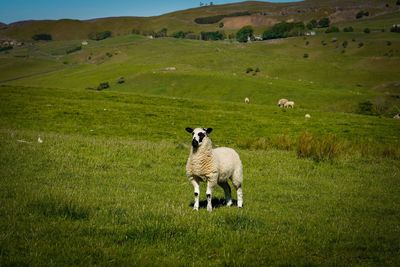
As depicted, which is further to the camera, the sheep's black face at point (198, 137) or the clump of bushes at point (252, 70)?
the clump of bushes at point (252, 70)

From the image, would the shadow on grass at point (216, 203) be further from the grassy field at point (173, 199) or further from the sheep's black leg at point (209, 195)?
the sheep's black leg at point (209, 195)

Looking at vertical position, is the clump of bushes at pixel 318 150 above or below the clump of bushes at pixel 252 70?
below

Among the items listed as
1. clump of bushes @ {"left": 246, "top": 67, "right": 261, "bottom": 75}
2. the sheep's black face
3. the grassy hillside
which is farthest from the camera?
clump of bushes @ {"left": 246, "top": 67, "right": 261, "bottom": 75}

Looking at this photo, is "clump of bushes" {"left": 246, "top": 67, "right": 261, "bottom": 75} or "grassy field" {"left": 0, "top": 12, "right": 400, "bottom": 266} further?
"clump of bushes" {"left": 246, "top": 67, "right": 261, "bottom": 75}

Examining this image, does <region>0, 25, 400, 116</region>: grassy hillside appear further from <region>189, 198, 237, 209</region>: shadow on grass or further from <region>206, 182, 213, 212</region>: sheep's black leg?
<region>206, 182, 213, 212</region>: sheep's black leg

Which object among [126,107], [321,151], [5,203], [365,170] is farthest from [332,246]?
[126,107]

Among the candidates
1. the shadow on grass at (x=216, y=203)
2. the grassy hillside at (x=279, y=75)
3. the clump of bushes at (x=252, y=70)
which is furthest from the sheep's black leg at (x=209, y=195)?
the clump of bushes at (x=252, y=70)

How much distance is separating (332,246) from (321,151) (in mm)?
17499

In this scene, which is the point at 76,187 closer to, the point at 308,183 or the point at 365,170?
the point at 308,183

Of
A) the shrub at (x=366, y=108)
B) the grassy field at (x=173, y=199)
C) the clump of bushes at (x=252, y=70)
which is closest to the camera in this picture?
the grassy field at (x=173, y=199)

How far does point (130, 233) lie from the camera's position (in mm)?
10242

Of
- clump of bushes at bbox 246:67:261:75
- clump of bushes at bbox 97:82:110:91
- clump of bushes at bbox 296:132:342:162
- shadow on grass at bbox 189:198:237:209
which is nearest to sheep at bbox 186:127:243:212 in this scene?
shadow on grass at bbox 189:198:237:209

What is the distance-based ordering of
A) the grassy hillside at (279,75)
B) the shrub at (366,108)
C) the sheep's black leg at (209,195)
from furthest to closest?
the grassy hillside at (279,75)
the shrub at (366,108)
the sheep's black leg at (209,195)

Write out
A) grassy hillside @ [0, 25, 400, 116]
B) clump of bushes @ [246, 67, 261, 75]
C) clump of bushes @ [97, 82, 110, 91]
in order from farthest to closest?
1. clump of bushes @ [246, 67, 261, 75]
2. clump of bushes @ [97, 82, 110, 91]
3. grassy hillside @ [0, 25, 400, 116]
